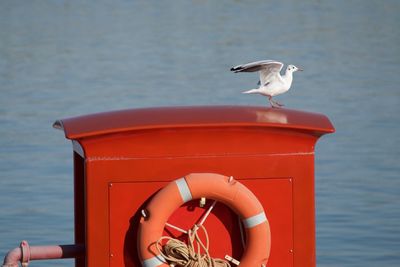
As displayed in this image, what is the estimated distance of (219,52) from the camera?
1511 centimetres

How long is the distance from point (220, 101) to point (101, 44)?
18.2 ft

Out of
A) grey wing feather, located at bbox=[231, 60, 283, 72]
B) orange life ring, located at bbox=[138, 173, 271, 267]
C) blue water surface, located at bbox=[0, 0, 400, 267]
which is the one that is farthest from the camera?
blue water surface, located at bbox=[0, 0, 400, 267]

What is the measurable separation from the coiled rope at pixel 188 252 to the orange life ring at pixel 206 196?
1.2 inches

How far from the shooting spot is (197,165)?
3830 millimetres

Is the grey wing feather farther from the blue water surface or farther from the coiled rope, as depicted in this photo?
the blue water surface

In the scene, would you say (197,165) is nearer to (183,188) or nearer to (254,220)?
(183,188)

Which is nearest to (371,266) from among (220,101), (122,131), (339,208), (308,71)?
(339,208)

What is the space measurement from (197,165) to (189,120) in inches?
5.6

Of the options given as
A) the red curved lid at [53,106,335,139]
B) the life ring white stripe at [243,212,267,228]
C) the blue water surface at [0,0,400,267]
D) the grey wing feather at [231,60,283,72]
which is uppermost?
the blue water surface at [0,0,400,267]

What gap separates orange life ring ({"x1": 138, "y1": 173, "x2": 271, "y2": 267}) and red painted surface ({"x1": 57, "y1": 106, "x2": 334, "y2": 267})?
0.06 metres

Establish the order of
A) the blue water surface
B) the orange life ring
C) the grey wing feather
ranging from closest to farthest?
1. the orange life ring
2. the grey wing feather
3. the blue water surface

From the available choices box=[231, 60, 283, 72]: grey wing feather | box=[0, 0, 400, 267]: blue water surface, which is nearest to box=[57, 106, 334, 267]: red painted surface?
box=[231, 60, 283, 72]: grey wing feather

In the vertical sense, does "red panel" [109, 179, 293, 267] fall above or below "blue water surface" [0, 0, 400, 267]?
below

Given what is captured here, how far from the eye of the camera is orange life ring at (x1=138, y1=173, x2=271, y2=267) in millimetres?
3746
